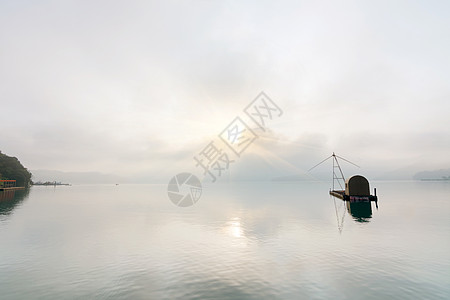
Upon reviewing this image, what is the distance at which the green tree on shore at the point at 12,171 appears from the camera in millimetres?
154312

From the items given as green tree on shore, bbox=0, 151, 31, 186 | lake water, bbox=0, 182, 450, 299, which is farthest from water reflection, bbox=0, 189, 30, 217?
green tree on shore, bbox=0, 151, 31, 186

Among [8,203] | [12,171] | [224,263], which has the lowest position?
[224,263]

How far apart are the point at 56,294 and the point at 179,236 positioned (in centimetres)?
1975

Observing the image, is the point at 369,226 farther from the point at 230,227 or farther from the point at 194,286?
the point at 194,286

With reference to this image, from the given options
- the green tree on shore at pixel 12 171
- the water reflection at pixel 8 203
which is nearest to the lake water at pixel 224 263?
the water reflection at pixel 8 203

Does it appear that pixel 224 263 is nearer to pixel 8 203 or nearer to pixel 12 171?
pixel 8 203

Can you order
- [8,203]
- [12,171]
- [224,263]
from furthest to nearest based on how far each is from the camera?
[12,171], [8,203], [224,263]

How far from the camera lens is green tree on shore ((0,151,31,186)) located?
154 m

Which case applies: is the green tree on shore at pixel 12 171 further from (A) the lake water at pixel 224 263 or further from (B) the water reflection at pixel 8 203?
(A) the lake water at pixel 224 263

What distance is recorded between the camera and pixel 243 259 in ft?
78.5

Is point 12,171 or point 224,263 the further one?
point 12,171

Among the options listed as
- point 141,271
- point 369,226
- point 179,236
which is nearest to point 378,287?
point 141,271

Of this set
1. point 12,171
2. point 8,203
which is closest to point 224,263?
point 8,203

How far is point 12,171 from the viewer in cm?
16125
